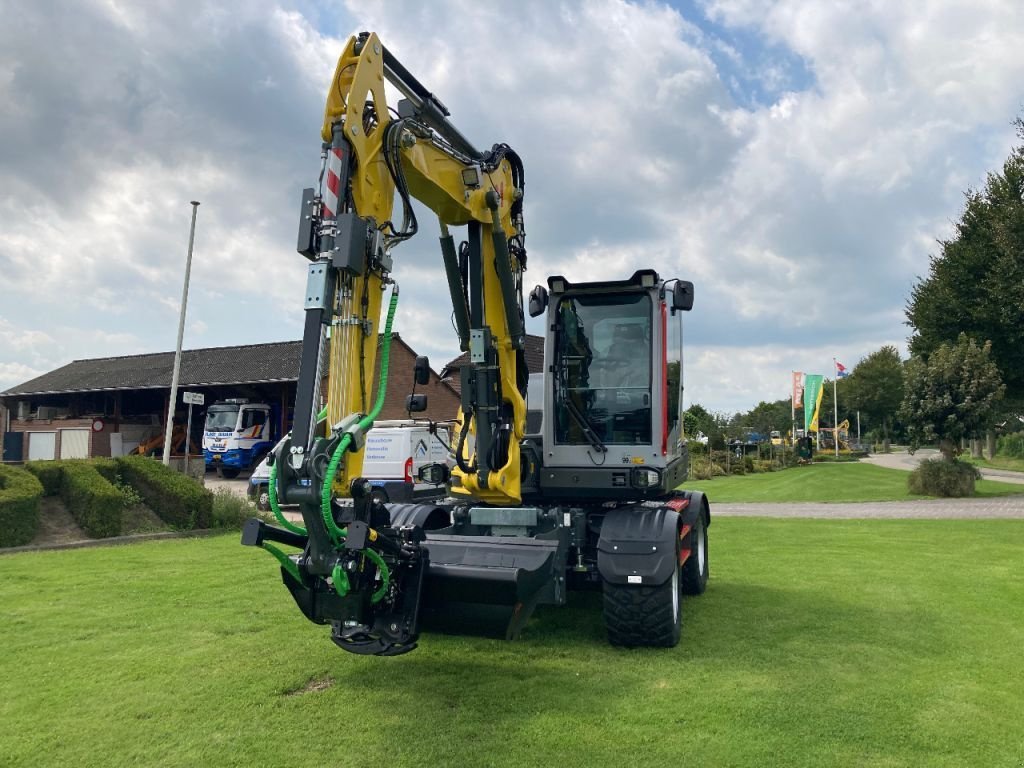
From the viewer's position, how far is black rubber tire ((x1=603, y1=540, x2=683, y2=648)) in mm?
5617

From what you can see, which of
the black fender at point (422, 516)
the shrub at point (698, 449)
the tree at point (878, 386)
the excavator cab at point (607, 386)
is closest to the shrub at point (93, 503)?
the black fender at point (422, 516)

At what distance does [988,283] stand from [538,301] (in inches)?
868

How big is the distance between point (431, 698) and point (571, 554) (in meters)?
1.93

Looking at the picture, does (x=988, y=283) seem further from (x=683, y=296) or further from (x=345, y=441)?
(x=345, y=441)

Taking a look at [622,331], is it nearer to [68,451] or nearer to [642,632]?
[642,632]

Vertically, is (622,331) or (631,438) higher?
(622,331)

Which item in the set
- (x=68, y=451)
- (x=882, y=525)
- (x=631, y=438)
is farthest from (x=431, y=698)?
(x=68, y=451)

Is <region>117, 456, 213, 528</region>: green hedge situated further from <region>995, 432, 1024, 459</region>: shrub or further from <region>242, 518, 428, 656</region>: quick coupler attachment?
<region>995, 432, 1024, 459</region>: shrub

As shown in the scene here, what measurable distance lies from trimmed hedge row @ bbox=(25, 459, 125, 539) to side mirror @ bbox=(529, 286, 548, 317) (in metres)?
8.28

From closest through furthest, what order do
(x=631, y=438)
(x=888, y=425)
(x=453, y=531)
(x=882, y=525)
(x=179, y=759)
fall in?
(x=179, y=759)
(x=453, y=531)
(x=631, y=438)
(x=882, y=525)
(x=888, y=425)

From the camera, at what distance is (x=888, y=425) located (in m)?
63.5

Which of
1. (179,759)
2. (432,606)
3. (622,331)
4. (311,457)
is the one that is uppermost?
(622,331)

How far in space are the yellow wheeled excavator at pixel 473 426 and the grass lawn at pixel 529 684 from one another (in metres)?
0.51

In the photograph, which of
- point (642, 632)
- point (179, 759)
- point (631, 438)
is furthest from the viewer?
point (631, 438)
